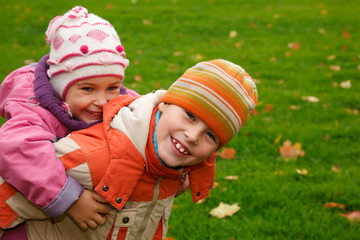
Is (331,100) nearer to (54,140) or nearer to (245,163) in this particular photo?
(245,163)

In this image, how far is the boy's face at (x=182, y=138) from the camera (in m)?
1.82

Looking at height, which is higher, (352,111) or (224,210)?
(224,210)

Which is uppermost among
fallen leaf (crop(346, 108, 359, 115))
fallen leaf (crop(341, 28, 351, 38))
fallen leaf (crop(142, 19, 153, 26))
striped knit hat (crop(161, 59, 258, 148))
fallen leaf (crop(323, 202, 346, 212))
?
striped knit hat (crop(161, 59, 258, 148))

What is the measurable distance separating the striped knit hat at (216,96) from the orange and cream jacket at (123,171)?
0.73 ft

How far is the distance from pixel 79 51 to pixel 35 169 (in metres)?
0.77

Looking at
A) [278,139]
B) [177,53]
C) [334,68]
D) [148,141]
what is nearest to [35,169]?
[148,141]

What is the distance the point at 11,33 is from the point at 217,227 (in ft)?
22.1

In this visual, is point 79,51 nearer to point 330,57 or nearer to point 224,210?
point 224,210

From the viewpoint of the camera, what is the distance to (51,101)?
207cm

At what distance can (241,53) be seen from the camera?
692 cm

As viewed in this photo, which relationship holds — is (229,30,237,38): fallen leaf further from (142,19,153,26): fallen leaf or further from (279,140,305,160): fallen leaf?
(279,140,305,160): fallen leaf

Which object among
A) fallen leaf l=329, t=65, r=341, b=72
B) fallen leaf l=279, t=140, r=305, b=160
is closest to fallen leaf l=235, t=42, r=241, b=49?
fallen leaf l=329, t=65, r=341, b=72

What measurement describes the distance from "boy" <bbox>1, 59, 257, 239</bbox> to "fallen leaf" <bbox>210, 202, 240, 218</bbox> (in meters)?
1.26

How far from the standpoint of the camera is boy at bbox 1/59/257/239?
1.83 metres
